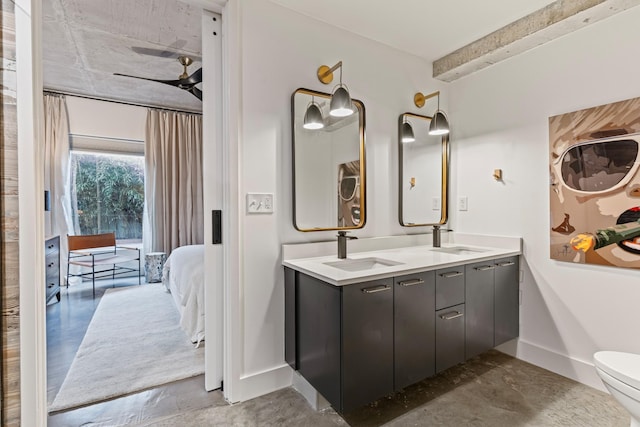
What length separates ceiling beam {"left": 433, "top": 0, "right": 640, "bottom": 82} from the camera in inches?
73.9

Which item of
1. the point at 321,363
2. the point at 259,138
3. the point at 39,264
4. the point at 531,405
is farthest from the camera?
the point at 259,138

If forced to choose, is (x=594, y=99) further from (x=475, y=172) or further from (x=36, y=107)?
(x=36, y=107)

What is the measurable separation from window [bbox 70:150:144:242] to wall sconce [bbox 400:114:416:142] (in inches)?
173

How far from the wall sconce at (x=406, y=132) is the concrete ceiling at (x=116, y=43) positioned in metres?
1.74

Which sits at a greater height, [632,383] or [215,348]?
[632,383]

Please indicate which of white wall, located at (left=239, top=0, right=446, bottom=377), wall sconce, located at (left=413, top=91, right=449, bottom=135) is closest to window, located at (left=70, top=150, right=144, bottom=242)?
white wall, located at (left=239, top=0, right=446, bottom=377)

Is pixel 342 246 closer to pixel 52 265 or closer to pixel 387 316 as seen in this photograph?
pixel 387 316

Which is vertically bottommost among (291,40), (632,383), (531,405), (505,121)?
(531,405)

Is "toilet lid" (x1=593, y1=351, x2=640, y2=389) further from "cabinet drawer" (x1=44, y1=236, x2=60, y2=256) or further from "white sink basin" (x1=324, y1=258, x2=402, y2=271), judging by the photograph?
"cabinet drawer" (x1=44, y1=236, x2=60, y2=256)

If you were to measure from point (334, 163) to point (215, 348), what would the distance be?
148 centimetres

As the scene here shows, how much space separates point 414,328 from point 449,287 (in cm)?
37

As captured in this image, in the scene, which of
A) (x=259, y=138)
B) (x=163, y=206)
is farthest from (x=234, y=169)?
(x=163, y=206)

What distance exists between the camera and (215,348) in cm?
200

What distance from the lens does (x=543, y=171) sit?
2.27 metres
